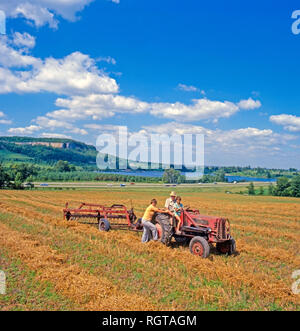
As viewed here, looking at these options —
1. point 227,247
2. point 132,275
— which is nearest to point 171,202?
point 227,247

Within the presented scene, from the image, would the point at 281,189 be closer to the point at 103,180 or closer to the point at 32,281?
the point at 103,180

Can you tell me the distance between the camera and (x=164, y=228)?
1001 cm

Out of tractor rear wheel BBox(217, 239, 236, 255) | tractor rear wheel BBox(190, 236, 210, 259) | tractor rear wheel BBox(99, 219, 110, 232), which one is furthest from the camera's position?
tractor rear wheel BBox(99, 219, 110, 232)

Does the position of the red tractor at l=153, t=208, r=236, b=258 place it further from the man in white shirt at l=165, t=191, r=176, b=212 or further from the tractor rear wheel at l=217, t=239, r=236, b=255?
the man in white shirt at l=165, t=191, r=176, b=212

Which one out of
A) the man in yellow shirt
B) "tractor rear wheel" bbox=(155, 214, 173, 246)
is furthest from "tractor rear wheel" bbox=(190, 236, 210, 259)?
the man in yellow shirt

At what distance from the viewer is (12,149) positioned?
194625mm

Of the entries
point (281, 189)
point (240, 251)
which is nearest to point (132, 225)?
point (240, 251)

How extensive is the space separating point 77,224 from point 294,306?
33.5ft

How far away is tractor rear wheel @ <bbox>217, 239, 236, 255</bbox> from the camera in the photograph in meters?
9.46

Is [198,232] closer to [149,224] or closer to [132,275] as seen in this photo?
[149,224]

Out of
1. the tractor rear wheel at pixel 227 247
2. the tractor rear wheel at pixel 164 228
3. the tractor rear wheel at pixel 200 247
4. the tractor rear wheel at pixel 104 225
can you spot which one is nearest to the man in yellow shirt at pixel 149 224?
the tractor rear wheel at pixel 164 228

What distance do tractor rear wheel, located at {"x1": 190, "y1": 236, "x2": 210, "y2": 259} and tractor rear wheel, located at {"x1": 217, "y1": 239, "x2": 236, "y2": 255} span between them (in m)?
1.15

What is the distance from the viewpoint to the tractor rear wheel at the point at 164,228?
9.91 meters

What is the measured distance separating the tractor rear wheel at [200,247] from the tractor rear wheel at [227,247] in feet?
3.76
